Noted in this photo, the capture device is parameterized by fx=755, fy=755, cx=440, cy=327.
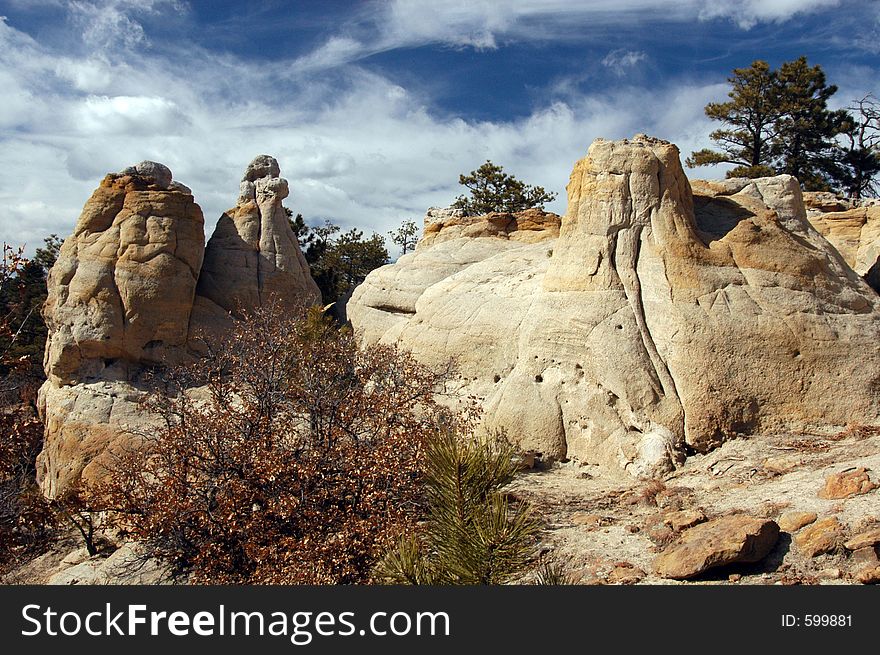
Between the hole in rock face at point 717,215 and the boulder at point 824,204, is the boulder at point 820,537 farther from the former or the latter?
the boulder at point 824,204

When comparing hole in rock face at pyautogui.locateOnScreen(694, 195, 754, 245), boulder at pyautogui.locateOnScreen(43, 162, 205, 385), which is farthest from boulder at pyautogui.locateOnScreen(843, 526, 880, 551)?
boulder at pyautogui.locateOnScreen(43, 162, 205, 385)

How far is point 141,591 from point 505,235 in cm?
1369

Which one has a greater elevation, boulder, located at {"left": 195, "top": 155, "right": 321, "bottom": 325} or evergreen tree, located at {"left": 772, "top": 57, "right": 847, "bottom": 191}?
evergreen tree, located at {"left": 772, "top": 57, "right": 847, "bottom": 191}

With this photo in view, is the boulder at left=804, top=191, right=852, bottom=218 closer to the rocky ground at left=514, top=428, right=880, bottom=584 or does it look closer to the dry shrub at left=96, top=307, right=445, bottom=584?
the rocky ground at left=514, top=428, right=880, bottom=584

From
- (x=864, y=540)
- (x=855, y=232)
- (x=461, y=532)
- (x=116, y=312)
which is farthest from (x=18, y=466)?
(x=855, y=232)

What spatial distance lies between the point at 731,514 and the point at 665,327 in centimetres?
369

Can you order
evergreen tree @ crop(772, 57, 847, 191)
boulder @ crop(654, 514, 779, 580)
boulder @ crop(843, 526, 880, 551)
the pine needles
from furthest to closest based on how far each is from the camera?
evergreen tree @ crop(772, 57, 847, 191), the pine needles, boulder @ crop(654, 514, 779, 580), boulder @ crop(843, 526, 880, 551)

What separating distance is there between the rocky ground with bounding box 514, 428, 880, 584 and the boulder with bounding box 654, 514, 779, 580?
0.01 meters

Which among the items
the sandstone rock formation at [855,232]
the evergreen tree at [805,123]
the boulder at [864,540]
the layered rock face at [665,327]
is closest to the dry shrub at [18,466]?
the layered rock face at [665,327]

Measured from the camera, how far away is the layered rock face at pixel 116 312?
53.6ft

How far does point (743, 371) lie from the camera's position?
1013cm

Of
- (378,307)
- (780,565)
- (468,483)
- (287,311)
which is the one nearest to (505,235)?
(378,307)

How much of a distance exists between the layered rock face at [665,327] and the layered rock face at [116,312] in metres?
7.59

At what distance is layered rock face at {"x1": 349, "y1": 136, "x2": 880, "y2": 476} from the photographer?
1005 centimetres
